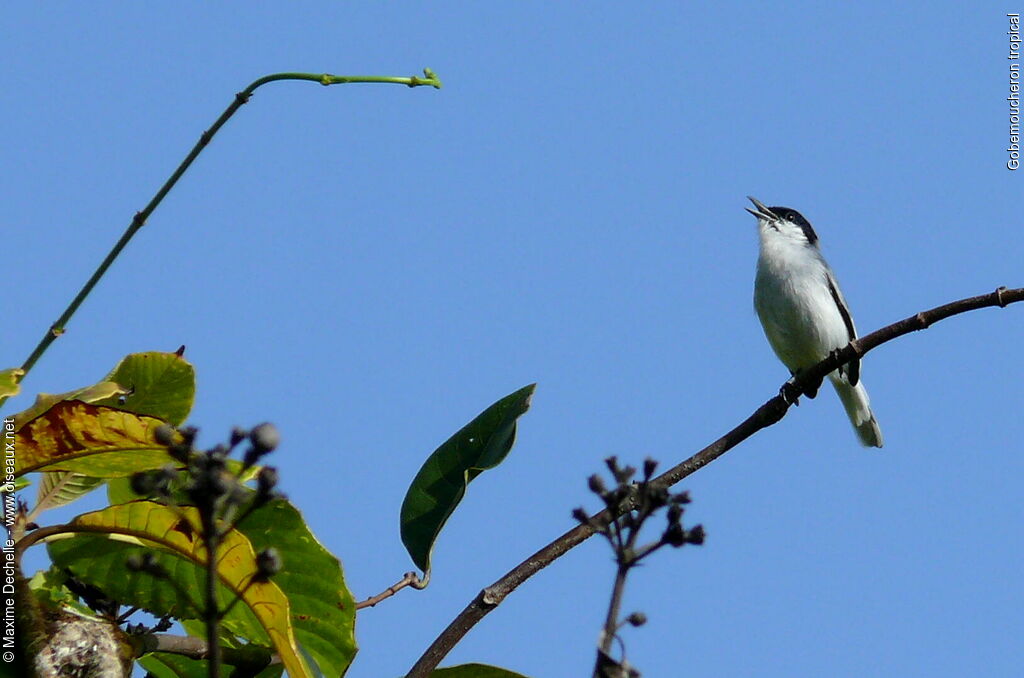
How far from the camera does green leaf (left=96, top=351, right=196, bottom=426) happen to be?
263 cm

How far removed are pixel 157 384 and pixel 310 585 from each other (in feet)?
1.85

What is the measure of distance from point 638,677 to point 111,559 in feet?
5.32

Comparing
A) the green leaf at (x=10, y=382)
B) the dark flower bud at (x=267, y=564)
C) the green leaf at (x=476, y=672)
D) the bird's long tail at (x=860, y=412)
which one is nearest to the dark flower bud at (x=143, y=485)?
the dark flower bud at (x=267, y=564)

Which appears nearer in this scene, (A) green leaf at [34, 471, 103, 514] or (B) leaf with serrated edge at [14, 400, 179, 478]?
(B) leaf with serrated edge at [14, 400, 179, 478]

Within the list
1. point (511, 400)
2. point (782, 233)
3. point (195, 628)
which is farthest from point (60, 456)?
point (782, 233)

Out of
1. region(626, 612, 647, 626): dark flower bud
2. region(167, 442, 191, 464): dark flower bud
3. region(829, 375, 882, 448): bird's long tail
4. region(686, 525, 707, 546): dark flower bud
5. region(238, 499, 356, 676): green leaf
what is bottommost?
region(626, 612, 647, 626): dark flower bud

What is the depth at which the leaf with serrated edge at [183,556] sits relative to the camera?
224 centimetres

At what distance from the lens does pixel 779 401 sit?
2.24m

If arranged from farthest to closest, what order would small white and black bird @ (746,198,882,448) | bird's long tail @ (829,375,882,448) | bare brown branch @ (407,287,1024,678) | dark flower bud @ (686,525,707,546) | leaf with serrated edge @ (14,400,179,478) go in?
bird's long tail @ (829,375,882,448) → small white and black bird @ (746,198,882,448) → leaf with serrated edge @ (14,400,179,478) → bare brown branch @ (407,287,1024,678) → dark flower bud @ (686,525,707,546)

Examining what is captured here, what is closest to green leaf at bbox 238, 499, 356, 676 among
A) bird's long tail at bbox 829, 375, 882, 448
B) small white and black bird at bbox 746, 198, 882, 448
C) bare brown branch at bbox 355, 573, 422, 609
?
bare brown branch at bbox 355, 573, 422, 609

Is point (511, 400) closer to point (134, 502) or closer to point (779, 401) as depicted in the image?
point (779, 401)

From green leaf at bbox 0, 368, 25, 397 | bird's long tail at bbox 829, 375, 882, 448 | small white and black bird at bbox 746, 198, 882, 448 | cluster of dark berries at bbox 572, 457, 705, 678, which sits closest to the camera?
cluster of dark berries at bbox 572, 457, 705, 678

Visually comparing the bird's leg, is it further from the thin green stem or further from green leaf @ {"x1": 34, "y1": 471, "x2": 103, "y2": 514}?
green leaf @ {"x1": 34, "y1": 471, "x2": 103, "y2": 514}

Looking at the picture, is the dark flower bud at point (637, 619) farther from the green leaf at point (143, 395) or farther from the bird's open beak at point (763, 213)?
the bird's open beak at point (763, 213)
